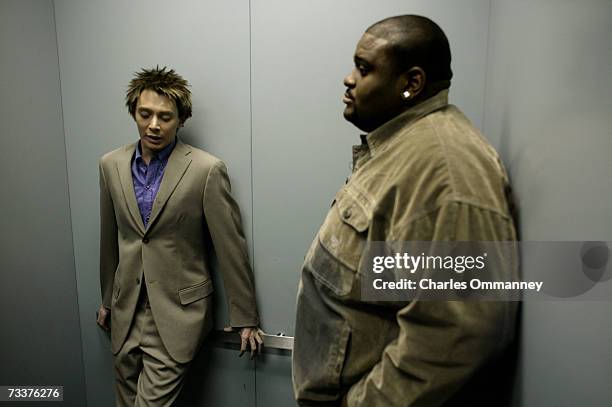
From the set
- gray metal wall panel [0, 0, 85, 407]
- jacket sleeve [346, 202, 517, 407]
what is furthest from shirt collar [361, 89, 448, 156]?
gray metal wall panel [0, 0, 85, 407]

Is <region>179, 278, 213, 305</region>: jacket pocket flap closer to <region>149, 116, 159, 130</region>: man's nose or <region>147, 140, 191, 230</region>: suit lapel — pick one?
<region>147, 140, 191, 230</region>: suit lapel

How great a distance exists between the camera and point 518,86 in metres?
0.93

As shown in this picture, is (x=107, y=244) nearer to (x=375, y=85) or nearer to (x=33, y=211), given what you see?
(x=33, y=211)

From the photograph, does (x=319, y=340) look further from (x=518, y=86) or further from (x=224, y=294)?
(x=224, y=294)

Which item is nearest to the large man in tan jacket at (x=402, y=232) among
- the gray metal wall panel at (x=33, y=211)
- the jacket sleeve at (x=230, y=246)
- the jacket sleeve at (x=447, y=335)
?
the jacket sleeve at (x=447, y=335)

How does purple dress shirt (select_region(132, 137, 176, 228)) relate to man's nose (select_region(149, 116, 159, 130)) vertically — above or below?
below

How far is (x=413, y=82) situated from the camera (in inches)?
34.4

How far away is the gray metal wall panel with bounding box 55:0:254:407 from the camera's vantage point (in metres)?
1.62

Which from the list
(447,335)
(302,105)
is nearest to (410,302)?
(447,335)

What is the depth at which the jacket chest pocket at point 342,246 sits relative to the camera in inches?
33.9

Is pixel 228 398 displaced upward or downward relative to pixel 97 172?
downward

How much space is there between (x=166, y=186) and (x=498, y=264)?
1164 millimetres

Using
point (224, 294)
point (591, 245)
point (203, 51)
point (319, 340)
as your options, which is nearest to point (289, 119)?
point (203, 51)

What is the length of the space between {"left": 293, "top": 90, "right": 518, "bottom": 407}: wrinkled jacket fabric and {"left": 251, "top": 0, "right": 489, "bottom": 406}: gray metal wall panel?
59 cm
